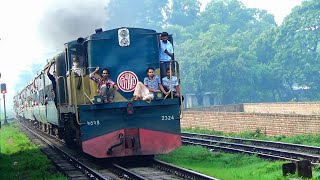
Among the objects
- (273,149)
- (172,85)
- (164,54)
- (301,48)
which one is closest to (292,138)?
(273,149)

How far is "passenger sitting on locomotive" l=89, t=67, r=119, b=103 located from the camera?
549 inches

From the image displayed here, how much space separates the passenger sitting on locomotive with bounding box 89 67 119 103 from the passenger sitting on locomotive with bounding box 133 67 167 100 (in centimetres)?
58

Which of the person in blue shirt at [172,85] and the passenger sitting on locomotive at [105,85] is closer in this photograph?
the passenger sitting on locomotive at [105,85]

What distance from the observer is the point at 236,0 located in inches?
3836

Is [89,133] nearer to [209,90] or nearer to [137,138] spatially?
[137,138]

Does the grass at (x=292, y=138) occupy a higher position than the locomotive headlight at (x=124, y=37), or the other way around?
the locomotive headlight at (x=124, y=37)

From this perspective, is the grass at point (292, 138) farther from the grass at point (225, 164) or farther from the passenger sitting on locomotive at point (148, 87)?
the passenger sitting on locomotive at point (148, 87)

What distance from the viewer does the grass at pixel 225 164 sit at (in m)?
12.0

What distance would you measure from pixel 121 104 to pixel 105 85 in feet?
2.17

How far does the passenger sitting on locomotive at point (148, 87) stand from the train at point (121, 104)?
0.17 metres

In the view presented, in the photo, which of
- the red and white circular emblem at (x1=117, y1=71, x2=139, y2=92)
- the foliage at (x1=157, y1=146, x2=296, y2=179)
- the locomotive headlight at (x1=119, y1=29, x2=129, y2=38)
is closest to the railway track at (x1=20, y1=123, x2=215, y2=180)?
the foliage at (x1=157, y1=146, x2=296, y2=179)

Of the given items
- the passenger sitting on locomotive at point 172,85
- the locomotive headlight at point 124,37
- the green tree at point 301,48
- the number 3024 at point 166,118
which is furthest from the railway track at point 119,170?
the green tree at point 301,48

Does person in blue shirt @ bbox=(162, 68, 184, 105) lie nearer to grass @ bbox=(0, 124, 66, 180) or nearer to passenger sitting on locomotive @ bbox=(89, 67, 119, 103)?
passenger sitting on locomotive @ bbox=(89, 67, 119, 103)

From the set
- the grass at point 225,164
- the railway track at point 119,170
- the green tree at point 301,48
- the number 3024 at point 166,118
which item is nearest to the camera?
the grass at point 225,164
